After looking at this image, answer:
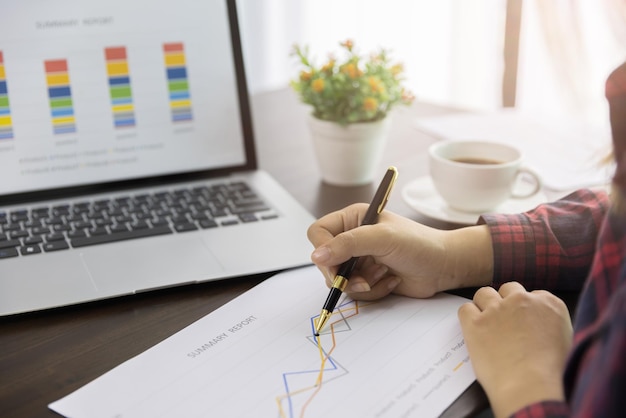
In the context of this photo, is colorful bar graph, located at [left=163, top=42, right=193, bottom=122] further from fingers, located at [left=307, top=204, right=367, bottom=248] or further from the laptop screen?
fingers, located at [left=307, top=204, right=367, bottom=248]

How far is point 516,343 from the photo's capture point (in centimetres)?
60

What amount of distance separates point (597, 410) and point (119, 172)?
754 millimetres

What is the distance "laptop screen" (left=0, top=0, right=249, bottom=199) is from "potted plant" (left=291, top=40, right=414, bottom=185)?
0.13 metres

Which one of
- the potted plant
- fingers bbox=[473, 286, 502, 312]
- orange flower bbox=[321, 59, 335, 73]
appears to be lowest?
fingers bbox=[473, 286, 502, 312]

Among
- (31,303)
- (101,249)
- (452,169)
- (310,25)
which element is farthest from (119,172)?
(310,25)

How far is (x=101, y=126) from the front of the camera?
0.98 metres

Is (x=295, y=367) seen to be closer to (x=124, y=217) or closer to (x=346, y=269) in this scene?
(x=346, y=269)

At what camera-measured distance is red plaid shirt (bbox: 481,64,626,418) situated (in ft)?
1.38

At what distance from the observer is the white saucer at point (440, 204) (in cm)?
90

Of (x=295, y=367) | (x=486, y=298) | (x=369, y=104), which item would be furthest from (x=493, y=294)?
(x=369, y=104)

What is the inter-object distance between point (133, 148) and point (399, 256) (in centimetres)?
48

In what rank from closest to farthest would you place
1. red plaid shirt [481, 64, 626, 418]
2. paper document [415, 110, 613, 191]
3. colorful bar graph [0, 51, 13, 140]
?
red plaid shirt [481, 64, 626, 418], colorful bar graph [0, 51, 13, 140], paper document [415, 110, 613, 191]

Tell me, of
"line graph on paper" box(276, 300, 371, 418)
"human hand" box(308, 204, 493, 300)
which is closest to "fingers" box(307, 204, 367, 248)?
"human hand" box(308, 204, 493, 300)

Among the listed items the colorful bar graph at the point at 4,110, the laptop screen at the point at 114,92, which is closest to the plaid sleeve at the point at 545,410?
the laptop screen at the point at 114,92
